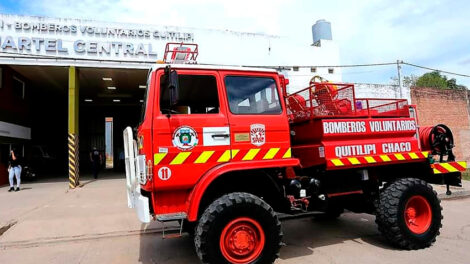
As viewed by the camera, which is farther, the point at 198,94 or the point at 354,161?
the point at 354,161

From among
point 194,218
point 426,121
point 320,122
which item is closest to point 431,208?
point 320,122

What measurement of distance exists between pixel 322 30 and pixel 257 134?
1947cm

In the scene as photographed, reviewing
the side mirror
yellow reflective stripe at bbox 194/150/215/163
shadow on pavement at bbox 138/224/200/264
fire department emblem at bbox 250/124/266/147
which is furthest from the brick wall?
the side mirror

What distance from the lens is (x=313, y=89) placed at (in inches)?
198

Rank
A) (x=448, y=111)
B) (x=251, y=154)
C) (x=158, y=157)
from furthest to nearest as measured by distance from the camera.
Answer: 1. (x=448, y=111)
2. (x=251, y=154)
3. (x=158, y=157)

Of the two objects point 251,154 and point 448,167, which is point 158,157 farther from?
point 448,167

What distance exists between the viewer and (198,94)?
4285 mm

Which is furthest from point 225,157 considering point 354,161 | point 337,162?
point 354,161

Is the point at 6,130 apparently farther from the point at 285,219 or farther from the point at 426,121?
the point at 426,121

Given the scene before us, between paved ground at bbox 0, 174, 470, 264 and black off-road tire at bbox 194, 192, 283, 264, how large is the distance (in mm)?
706

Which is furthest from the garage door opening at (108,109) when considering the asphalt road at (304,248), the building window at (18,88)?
the asphalt road at (304,248)

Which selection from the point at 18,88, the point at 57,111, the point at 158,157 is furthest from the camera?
the point at 57,111

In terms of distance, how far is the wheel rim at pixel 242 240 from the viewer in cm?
384

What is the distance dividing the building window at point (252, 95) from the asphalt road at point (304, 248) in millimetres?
2149
